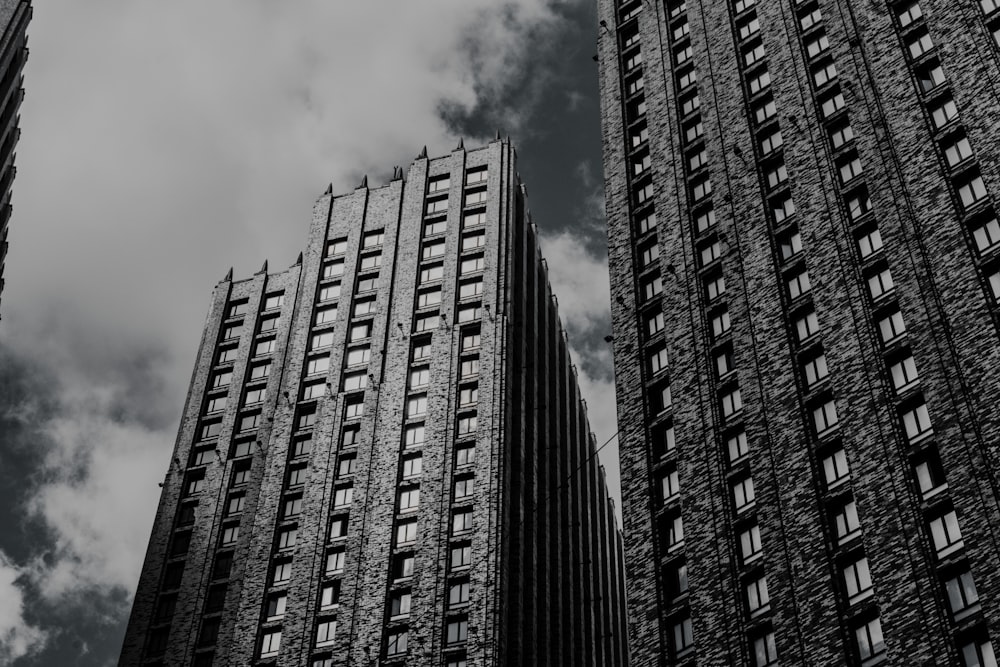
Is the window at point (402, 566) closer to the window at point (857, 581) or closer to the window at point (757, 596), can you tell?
the window at point (757, 596)

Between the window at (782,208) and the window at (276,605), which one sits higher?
the window at (782,208)

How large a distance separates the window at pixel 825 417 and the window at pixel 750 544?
16.6 ft

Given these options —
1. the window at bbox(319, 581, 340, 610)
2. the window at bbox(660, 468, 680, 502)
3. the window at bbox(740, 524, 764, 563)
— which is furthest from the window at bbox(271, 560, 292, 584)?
the window at bbox(740, 524, 764, 563)

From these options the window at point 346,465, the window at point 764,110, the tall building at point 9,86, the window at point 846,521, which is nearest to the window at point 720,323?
the window at point 764,110

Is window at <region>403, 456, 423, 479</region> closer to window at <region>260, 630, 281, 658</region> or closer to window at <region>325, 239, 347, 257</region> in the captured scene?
window at <region>260, 630, 281, 658</region>

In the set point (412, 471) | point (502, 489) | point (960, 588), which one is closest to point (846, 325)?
point (960, 588)

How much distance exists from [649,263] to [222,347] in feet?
149

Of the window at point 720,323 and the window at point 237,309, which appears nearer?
the window at point 720,323

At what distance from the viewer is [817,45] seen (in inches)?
2943

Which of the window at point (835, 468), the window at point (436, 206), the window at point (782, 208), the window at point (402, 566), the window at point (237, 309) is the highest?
the window at point (436, 206)

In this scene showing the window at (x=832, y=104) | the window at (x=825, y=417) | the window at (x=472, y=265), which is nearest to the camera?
the window at (x=825, y=417)

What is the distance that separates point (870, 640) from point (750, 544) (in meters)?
8.33

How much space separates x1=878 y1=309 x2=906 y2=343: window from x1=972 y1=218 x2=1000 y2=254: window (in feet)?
14.4

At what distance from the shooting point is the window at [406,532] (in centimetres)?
8112
